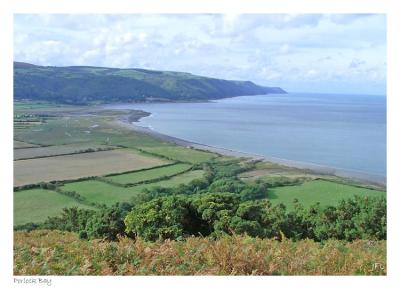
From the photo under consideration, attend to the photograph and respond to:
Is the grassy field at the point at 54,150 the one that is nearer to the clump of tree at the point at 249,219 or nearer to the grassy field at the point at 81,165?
the grassy field at the point at 81,165

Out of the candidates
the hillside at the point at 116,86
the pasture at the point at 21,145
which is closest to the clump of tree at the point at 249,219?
the pasture at the point at 21,145

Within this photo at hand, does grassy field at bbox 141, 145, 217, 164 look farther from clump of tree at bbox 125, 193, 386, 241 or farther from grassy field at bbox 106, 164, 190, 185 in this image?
clump of tree at bbox 125, 193, 386, 241

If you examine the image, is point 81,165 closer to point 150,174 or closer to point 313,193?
point 150,174

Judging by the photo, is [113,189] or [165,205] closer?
[165,205]

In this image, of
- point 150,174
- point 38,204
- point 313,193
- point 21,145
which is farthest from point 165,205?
point 313,193

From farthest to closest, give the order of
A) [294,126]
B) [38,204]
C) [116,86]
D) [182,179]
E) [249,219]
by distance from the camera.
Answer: [116,86] → [182,179] → [294,126] → [38,204] → [249,219]
